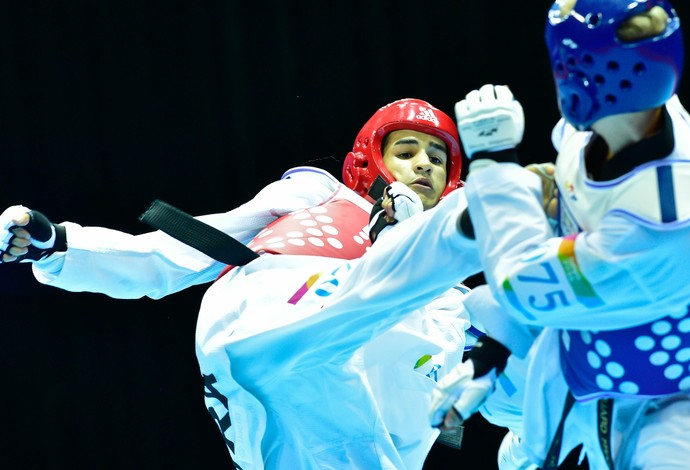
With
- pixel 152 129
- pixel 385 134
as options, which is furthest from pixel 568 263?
pixel 152 129

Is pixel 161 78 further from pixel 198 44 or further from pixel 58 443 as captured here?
pixel 58 443

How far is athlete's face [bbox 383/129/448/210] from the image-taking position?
369cm

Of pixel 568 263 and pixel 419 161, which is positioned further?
pixel 419 161

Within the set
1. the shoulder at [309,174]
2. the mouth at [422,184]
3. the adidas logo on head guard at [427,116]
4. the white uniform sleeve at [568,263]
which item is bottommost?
the mouth at [422,184]

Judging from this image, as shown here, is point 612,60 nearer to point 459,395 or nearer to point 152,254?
point 459,395

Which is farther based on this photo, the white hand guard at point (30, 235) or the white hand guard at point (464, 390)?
the white hand guard at point (30, 235)

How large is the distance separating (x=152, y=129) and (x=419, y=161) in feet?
3.81

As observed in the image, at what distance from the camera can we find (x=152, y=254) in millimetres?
3477

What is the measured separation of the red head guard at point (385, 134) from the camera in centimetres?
375

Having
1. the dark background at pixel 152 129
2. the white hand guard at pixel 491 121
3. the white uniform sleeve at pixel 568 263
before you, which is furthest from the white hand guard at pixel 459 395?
the dark background at pixel 152 129

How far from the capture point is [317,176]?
368 cm

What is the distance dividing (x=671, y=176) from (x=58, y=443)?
2852mm

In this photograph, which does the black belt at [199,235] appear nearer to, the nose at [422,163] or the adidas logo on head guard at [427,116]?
the nose at [422,163]

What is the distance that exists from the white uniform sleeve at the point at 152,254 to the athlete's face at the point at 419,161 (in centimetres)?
23
